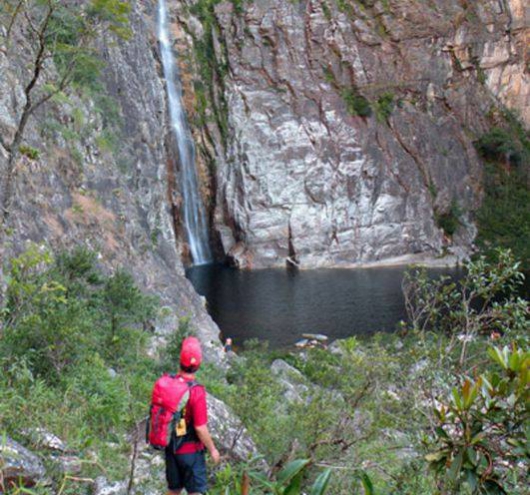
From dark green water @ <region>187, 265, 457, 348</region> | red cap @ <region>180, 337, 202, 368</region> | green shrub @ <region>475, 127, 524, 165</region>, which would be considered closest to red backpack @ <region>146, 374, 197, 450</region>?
red cap @ <region>180, 337, 202, 368</region>

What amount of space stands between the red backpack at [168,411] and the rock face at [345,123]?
3204cm

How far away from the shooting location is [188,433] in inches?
157

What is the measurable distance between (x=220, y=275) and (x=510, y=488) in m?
29.3

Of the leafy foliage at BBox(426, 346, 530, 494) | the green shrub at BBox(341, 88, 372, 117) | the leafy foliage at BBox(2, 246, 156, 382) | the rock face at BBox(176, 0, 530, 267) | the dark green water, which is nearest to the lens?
the leafy foliage at BBox(426, 346, 530, 494)

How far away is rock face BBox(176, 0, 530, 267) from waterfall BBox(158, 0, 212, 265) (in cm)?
113

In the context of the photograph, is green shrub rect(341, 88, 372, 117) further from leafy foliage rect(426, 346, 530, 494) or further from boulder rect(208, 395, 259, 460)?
leafy foliage rect(426, 346, 530, 494)

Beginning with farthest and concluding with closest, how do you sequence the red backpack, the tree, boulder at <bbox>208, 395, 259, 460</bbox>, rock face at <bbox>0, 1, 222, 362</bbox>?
1. rock face at <bbox>0, 1, 222, 362</bbox>
2. the tree
3. boulder at <bbox>208, 395, 259, 460</bbox>
4. the red backpack

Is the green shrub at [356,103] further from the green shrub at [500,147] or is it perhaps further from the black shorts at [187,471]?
the black shorts at [187,471]

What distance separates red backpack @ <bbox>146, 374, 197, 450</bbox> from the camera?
12.7ft

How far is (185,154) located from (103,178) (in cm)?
1957

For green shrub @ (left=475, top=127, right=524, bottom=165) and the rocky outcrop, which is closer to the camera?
the rocky outcrop

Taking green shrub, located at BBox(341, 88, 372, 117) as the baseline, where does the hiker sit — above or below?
below

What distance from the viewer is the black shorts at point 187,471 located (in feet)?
13.1

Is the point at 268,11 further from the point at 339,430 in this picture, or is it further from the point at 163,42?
the point at 339,430
